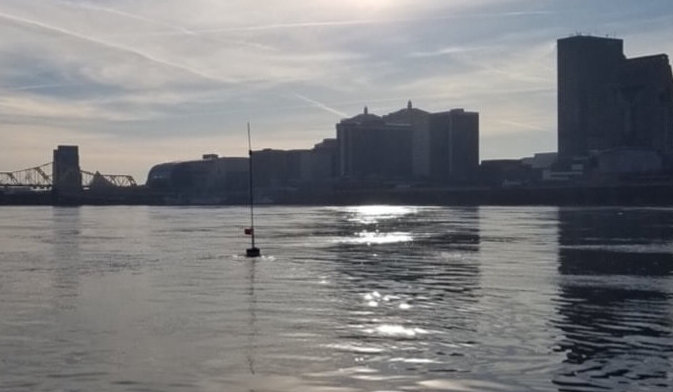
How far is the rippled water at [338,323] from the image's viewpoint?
58.5 feet

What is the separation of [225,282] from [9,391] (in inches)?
747

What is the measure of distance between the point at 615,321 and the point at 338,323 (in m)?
7.26

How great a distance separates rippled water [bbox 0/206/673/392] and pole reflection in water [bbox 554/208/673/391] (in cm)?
7

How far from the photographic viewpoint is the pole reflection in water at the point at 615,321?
17.8 meters

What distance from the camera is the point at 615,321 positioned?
2492cm

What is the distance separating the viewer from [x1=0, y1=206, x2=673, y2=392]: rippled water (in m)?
17.8

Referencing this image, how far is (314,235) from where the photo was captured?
75.6 metres

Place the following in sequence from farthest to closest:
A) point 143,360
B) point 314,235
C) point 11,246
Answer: point 314,235, point 11,246, point 143,360

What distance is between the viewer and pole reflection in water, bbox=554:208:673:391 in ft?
58.4

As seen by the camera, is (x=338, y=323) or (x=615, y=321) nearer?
(x=338, y=323)

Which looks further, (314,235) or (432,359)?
(314,235)

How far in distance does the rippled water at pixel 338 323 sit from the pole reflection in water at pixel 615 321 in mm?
68

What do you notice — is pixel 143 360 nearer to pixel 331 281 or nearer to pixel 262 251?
pixel 331 281

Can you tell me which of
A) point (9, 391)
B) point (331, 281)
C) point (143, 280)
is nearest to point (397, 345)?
point (9, 391)
